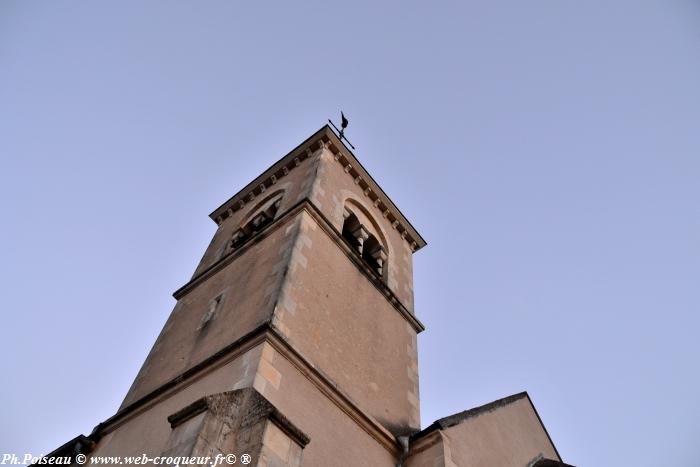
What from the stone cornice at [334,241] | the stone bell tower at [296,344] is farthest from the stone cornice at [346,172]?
the stone cornice at [334,241]

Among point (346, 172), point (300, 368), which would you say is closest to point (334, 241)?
point (300, 368)

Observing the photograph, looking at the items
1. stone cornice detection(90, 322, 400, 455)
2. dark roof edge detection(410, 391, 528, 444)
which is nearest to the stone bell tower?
stone cornice detection(90, 322, 400, 455)

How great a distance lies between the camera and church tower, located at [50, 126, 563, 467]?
529 cm

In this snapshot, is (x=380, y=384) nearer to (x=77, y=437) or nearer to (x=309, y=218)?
(x=309, y=218)

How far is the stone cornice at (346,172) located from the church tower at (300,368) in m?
0.84

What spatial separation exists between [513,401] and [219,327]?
5.13m

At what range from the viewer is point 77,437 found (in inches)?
306

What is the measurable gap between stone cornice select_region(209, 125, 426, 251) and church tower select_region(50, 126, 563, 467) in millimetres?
841

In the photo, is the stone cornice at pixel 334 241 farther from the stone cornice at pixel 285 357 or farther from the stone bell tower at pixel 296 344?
the stone cornice at pixel 285 357

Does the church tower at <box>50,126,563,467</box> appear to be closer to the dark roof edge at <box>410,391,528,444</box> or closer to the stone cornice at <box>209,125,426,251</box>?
the dark roof edge at <box>410,391,528,444</box>

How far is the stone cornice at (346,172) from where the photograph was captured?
12781 mm

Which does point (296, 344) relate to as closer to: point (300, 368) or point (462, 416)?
point (300, 368)

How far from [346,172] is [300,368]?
268 inches

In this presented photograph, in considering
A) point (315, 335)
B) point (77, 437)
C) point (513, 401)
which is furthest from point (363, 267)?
point (77, 437)
